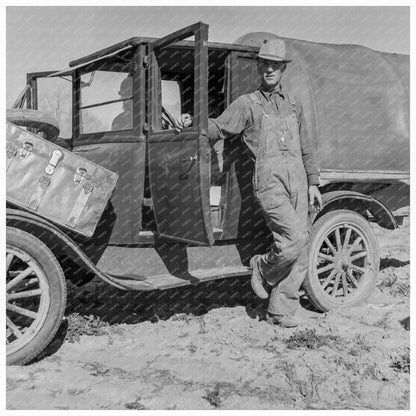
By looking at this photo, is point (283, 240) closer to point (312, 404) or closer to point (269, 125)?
point (269, 125)

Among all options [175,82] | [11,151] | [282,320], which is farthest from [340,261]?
[11,151]

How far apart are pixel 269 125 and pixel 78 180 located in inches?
59.3

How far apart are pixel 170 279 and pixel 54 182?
46.4 inches

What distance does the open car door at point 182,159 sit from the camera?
12.5 ft

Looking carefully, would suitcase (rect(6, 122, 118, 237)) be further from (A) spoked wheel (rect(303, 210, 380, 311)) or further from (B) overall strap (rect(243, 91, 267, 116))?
(A) spoked wheel (rect(303, 210, 380, 311))

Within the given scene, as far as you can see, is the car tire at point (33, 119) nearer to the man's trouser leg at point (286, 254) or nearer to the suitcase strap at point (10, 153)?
the suitcase strap at point (10, 153)

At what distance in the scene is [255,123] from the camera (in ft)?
13.9

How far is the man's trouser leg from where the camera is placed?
423cm

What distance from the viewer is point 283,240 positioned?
4.26 metres

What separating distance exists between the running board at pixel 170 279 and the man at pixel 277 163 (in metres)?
0.25

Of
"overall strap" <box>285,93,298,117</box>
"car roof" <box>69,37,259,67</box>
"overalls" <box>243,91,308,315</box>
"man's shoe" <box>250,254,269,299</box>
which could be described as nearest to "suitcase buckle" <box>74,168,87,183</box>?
"car roof" <box>69,37,259,67</box>

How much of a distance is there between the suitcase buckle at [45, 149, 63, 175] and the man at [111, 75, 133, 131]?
0.86 m

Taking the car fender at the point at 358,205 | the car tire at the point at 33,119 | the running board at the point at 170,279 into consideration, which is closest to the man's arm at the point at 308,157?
the car fender at the point at 358,205

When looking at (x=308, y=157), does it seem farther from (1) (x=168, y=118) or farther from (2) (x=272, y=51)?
(1) (x=168, y=118)
